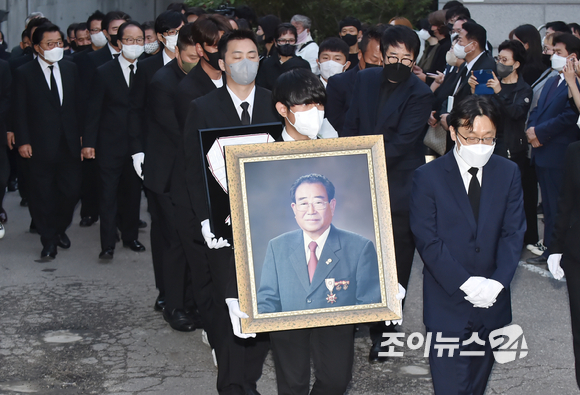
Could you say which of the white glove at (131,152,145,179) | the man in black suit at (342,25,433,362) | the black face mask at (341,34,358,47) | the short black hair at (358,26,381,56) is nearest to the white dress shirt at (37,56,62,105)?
the white glove at (131,152,145,179)

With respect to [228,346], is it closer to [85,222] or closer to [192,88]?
[192,88]

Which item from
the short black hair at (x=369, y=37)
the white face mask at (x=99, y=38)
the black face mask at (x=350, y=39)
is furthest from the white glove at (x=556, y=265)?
the white face mask at (x=99, y=38)

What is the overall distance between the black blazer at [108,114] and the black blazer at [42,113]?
0.37m

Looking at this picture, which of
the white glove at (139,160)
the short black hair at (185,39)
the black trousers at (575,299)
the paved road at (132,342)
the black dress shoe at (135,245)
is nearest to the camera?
the black trousers at (575,299)

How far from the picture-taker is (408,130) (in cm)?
548

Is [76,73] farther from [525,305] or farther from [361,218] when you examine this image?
[361,218]

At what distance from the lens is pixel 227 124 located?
4.56 meters

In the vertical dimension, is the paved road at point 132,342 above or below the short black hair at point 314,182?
below

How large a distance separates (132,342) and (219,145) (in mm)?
2392

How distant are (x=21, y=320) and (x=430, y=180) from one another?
3871mm

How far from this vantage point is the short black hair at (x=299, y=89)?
400cm

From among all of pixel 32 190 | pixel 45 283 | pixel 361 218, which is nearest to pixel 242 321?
pixel 361 218

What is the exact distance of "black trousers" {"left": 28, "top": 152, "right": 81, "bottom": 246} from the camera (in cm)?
862

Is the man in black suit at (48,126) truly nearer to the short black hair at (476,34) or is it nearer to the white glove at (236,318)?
the short black hair at (476,34)
